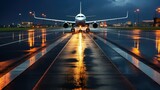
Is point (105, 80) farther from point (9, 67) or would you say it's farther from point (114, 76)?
point (9, 67)

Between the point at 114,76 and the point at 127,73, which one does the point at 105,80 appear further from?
the point at 127,73

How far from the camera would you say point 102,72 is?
1541cm

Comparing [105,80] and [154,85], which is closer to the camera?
[154,85]

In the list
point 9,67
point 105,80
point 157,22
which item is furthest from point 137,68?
point 157,22

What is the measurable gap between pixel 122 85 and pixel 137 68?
16.0 feet

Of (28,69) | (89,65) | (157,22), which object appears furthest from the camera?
(157,22)

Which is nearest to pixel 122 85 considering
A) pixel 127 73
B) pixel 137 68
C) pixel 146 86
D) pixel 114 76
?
pixel 146 86

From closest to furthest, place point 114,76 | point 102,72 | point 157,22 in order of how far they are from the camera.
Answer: point 114,76 → point 102,72 → point 157,22

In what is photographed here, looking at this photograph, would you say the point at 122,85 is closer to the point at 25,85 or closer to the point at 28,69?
the point at 25,85

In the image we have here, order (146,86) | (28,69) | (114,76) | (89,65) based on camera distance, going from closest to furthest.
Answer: (146,86)
(114,76)
(28,69)
(89,65)

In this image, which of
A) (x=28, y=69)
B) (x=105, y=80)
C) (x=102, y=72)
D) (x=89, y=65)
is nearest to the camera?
(x=105, y=80)

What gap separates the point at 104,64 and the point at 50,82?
6127 mm

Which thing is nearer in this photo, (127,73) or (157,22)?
(127,73)

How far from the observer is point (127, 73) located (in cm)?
1521
